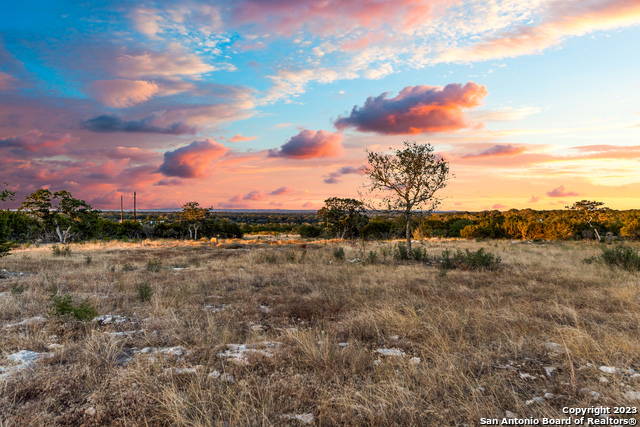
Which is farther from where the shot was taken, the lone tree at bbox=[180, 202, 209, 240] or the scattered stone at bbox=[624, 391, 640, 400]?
the lone tree at bbox=[180, 202, 209, 240]

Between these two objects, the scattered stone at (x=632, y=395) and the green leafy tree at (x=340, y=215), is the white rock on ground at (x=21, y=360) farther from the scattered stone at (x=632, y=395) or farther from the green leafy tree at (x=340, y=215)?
the green leafy tree at (x=340, y=215)

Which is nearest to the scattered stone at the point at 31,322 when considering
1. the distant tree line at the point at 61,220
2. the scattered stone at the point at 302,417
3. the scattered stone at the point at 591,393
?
the scattered stone at the point at 302,417

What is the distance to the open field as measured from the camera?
10.5 ft

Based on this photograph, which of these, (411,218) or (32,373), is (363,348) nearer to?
(32,373)

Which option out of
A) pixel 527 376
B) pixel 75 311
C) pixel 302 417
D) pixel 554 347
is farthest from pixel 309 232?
pixel 302 417

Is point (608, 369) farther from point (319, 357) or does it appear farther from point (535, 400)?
point (319, 357)

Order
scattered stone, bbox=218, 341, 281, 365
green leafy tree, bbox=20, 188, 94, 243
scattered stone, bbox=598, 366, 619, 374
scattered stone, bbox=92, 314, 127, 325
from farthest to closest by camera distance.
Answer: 1. green leafy tree, bbox=20, 188, 94, 243
2. scattered stone, bbox=92, 314, 127, 325
3. scattered stone, bbox=218, 341, 281, 365
4. scattered stone, bbox=598, 366, 619, 374

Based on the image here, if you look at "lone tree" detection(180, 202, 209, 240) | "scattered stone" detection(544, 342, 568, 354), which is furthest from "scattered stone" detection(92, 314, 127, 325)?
"lone tree" detection(180, 202, 209, 240)

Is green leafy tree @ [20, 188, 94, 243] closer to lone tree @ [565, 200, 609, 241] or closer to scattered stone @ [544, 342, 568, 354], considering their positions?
scattered stone @ [544, 342, 568, 354]

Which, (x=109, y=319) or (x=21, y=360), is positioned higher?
(x=21, y=360)

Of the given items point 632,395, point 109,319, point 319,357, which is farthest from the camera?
point 109,319

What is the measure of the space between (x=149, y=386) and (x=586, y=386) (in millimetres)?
5024

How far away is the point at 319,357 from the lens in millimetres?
4285

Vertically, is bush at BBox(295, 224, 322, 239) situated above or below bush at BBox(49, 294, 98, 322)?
below
